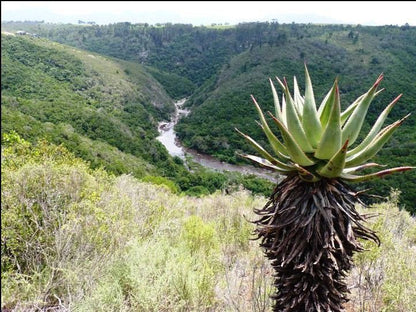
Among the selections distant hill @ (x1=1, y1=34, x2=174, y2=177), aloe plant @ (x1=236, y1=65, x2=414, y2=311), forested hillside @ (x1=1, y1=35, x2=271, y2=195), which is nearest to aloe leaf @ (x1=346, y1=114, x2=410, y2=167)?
aloe plant @ (x1=236, y1=65, x2=414, y2=311)

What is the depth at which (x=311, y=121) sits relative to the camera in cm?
236

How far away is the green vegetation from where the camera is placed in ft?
14.1

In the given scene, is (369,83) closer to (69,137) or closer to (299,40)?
(299,40)

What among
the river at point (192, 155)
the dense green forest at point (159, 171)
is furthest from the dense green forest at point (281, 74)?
the river at point (192, 155)

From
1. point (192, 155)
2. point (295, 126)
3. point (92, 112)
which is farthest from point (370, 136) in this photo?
point (192, 155)

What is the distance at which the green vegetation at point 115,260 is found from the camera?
14.1 feet

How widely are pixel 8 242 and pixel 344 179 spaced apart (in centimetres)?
491

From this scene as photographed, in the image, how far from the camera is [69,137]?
36.2 metres

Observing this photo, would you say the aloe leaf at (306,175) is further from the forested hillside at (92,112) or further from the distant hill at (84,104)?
the distant hill at (84,104)

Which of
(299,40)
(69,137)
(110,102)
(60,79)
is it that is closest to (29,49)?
(60,79)

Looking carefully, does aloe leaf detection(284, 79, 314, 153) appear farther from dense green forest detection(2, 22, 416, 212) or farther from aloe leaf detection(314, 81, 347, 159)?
dense green forest detection(2, 22, 416, 212)

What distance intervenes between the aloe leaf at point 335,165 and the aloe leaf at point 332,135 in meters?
0.09

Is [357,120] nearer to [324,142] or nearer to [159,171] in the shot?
[324,142]

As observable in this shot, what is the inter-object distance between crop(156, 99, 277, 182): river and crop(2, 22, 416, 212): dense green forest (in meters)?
1.67
